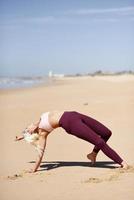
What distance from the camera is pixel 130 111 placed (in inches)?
492

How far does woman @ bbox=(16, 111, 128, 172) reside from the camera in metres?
6.25

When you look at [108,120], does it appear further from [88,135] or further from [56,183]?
[56,183]

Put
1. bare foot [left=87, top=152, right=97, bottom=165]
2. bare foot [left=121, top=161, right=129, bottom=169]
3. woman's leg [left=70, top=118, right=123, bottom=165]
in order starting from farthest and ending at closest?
bare foot [left=87, top=152, right=97, bottom=165], woman's leg [left=70, top=118, right=123, bottom=165], bare foot [left=121, top=161, right=129, bottom=169]

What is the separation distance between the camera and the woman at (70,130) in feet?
20.5

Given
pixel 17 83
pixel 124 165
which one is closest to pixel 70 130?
pixel 124 165

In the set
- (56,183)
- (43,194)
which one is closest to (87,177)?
(56,183)

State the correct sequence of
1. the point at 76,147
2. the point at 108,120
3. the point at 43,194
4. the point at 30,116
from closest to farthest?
the point at 43,194 < the point at 76,147 < the point at 108,120 < the point at 30,116

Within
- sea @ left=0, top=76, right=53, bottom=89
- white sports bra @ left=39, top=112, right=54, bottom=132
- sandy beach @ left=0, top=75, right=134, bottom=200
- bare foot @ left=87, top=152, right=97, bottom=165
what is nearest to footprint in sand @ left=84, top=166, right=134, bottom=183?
sandy beach @ left=0, top=75, right=134, bottom=200

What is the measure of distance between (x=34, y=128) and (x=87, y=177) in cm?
110

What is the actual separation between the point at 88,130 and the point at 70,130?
0.24 meters

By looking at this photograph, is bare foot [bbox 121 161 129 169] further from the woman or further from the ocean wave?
the ocean wave

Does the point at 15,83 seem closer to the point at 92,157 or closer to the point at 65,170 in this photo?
the point at 92,157

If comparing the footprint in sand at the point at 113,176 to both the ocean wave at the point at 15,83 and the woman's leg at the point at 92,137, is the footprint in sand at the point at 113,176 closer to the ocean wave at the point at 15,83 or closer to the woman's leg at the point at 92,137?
the woman's leg at the point at 92,137

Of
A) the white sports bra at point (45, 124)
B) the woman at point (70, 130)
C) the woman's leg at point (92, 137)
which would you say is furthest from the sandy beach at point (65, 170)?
the white sports bra at point (45, 124)
